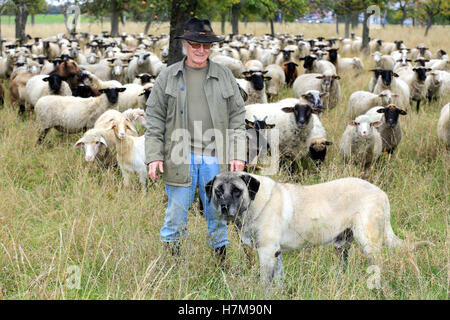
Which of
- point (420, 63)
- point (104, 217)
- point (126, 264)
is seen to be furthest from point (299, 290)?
point (420, 63)

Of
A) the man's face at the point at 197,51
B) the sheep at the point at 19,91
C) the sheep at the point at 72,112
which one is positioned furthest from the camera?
the sheep at the point at 19,91

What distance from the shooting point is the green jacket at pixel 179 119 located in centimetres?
394

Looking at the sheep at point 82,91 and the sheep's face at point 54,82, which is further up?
the sheep's face at point 54,82

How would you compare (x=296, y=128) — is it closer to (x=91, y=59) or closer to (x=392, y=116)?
(x=392, y=116)

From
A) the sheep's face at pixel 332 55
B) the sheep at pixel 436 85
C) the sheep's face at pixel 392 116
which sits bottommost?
the sheep's face at pixel 392 116

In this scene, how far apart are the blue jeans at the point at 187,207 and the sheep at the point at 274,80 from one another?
29.6 ft

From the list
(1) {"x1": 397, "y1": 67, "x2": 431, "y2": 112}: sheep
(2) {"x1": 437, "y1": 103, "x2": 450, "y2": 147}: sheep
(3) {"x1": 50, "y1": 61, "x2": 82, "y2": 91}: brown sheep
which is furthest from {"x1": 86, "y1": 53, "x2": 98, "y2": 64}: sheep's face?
(2) {"x1": 437, "y1": 103, "x2": 450, "y2": 147}: sheep

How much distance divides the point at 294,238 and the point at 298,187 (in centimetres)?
45

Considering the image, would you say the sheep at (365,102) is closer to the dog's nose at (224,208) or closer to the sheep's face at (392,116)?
the sheep's face at (392,116)

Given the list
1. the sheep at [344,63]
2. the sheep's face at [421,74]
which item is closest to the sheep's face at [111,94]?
the sheep's face at [421,74]

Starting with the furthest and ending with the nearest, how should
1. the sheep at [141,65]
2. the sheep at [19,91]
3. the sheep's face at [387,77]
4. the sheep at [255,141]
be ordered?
the sheep at [141,65]
the sheep's face at [387,77]
the sheep at [19,91]
the sheep at [255,141]

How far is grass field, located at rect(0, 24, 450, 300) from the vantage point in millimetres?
3680
